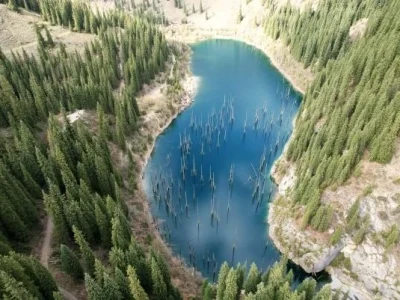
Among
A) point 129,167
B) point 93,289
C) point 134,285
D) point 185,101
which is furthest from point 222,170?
point 93,289

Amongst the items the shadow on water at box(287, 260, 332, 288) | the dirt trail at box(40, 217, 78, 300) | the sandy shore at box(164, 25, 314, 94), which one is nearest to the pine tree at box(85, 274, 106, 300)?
the dirt trail at box(40, 217, 78, 300)

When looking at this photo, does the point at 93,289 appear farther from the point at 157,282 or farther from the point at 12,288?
the point at 157,282

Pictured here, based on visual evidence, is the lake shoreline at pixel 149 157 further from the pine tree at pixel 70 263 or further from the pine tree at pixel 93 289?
the pine tree at pixel 93 289

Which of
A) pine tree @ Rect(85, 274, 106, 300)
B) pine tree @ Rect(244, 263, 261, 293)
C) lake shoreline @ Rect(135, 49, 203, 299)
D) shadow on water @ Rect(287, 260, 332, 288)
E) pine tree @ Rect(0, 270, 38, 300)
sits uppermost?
pine tree @ Rect(0, 270, 38, 300)

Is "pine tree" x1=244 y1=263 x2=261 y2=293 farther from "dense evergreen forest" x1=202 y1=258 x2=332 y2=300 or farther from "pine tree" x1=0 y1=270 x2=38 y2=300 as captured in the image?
"pine tree" x1=0 y1=270 x2=38 y2=300

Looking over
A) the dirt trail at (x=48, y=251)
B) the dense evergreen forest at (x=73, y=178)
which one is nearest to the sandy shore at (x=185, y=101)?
the dense evergreen forest at (x=73, y=178)

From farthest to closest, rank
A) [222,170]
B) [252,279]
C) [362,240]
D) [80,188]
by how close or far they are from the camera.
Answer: [222,170]
[362,240]
[80,188]
[252,279]
